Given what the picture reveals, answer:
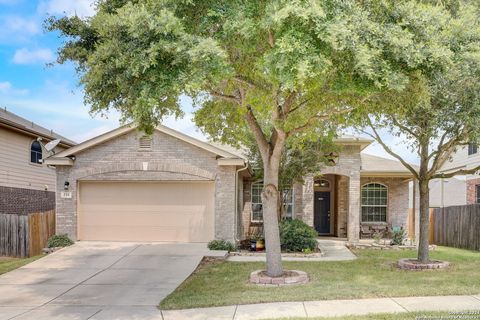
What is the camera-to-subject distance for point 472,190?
81.6ft

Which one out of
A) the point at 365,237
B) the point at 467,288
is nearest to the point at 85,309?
the point at 467,288

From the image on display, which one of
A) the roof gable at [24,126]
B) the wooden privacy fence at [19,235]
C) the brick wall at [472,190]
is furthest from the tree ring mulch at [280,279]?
the brick wall at [472,190]

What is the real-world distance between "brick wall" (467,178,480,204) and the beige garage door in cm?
1664

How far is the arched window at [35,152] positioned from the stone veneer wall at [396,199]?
15425mm

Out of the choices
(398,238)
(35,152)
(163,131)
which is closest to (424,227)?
(398,238)

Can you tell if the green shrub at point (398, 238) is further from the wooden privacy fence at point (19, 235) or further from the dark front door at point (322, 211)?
the wooden privacy fence at point (19, 235)

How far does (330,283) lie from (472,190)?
60.4 ft

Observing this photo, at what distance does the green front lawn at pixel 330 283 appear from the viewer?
8.77 meters

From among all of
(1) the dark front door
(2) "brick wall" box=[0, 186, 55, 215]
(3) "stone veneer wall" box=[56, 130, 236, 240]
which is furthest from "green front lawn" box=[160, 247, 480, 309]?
(2) "brick wall" box=[0, 186, 55, 215]

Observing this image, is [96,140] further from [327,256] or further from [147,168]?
[327,256]

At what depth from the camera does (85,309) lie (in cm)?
855

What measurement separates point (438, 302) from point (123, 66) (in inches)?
273

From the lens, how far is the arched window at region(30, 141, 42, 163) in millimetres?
21034

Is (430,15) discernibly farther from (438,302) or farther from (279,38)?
(438,302)
